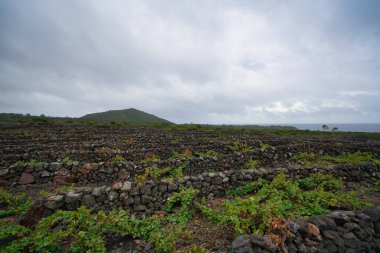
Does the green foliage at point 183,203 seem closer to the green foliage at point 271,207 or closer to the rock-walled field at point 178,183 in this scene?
the rock-walled field at point 178,183

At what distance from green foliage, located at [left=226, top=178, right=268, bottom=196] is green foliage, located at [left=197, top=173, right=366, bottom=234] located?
0.34 m

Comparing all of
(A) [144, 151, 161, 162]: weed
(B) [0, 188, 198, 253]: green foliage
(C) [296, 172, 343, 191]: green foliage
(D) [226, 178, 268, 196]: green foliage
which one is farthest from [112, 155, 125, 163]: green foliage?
(C) [296, 172, 343, 191]: green foliage

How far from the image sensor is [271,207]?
6.27 meters

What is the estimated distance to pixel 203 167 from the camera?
12.0 metres

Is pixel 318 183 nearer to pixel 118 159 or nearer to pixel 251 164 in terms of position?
pixel 251 164

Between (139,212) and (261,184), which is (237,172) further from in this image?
(139,212)

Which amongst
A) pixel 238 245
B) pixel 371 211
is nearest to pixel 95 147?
pixel 238 245

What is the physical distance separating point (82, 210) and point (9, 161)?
9990 mm

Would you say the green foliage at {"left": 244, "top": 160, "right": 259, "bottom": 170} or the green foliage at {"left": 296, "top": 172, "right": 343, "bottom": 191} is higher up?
the green foliage at {"left": 244, "top": 160, "right": 259, "bottom": 170}

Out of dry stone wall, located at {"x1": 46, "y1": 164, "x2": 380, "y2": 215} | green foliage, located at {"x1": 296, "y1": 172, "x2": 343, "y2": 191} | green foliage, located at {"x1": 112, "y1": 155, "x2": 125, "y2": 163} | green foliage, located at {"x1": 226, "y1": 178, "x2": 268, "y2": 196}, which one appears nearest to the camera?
dry stone wall, located at {"x1": 46, "y1": 164, "x2": 380, "y2": 215}

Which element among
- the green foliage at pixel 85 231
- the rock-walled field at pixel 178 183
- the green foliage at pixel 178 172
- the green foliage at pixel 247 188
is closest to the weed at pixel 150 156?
the rock-walled field at pixel 178 183

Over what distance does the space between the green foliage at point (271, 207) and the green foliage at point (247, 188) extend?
0.34 meters

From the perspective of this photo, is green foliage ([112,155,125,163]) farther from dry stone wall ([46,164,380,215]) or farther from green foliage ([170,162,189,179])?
dry stone wall ([46,164,380,215])

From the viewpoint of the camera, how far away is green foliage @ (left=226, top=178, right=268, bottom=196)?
29.4 ft
